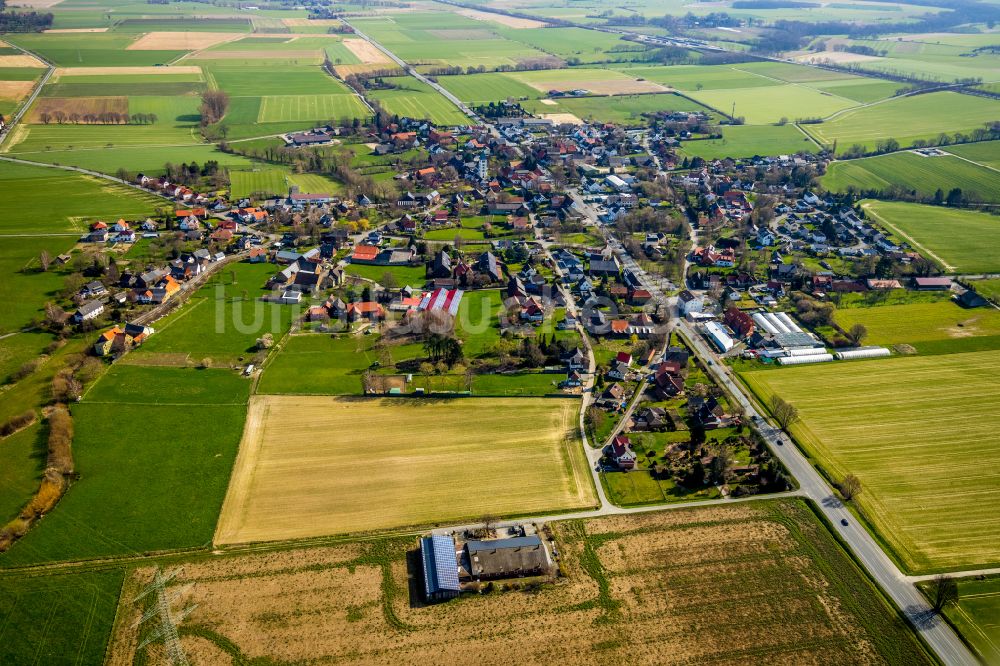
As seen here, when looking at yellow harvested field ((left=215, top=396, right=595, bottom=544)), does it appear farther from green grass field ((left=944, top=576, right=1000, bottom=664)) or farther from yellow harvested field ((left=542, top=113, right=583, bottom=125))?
yellow harvested field ((left=542, top=113, right=583, bottom=125))

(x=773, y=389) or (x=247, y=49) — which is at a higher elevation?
(x=247, y=49)

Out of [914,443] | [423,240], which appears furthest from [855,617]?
[423,240]

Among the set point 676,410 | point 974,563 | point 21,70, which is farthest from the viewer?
point 21,70

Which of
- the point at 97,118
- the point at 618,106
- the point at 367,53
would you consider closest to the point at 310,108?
the point at 97,118

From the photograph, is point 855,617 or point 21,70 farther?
point 21,70

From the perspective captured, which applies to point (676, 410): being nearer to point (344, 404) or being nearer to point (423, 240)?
point (344, 404)

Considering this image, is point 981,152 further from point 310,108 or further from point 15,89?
point 15,89

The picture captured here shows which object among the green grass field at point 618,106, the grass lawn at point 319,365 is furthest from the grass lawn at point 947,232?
the grass lawn at point 319,365
